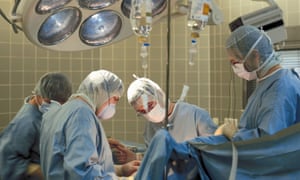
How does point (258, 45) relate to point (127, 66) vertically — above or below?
above

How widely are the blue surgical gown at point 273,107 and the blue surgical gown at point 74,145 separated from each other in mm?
682

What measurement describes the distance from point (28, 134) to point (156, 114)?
0.80m

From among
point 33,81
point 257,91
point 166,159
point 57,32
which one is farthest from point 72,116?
point 33,81

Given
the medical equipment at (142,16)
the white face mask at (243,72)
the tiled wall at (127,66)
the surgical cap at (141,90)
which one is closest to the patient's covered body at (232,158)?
the medical equipment at (142,16)

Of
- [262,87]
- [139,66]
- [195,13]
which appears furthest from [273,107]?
[139,66]

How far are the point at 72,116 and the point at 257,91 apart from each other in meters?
0.87

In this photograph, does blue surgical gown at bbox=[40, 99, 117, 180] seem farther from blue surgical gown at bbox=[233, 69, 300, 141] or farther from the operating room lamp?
blue surgical gown at bbox=[233, 69, 300, 141]

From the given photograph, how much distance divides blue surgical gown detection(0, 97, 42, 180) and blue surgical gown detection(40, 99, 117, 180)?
0.25 meters

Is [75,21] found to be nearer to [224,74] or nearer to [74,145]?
[74,145]

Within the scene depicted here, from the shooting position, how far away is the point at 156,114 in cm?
247

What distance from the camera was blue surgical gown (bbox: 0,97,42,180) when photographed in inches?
85.5

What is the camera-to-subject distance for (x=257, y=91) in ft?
5.54

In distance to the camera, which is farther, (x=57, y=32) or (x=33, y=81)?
(x=33, y=81)

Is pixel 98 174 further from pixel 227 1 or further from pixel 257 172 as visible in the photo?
Result: pixel 227 1
